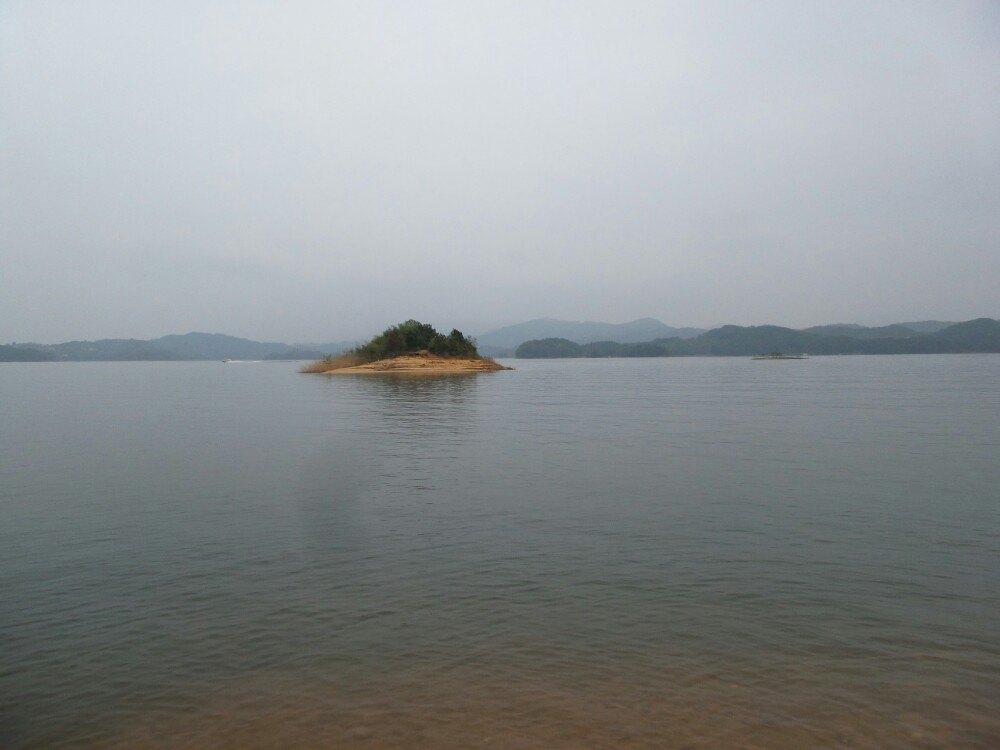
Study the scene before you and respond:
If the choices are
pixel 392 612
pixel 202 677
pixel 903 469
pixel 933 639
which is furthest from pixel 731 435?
pixel 202 677

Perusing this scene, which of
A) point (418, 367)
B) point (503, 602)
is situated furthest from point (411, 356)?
point (503, 602)

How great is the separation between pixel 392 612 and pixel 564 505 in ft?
26.3

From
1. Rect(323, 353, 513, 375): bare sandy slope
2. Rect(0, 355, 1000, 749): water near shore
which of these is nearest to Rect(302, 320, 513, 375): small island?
Rect(323, 353, 513, 375): bare sandy slope

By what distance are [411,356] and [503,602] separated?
114 metres

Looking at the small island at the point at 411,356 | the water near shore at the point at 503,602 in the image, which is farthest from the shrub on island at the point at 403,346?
the water near shore at the point at 503,602

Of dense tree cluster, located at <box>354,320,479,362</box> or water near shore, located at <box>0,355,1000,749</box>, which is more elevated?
dense tree cluster, located at <box>354,320,479,362</box>

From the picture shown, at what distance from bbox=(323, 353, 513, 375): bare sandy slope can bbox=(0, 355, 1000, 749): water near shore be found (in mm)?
94306

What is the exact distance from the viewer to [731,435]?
103 ft

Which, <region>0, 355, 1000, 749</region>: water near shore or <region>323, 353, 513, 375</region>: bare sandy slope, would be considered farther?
<region>323, 353, 513, 375</region>: bare sandy slope

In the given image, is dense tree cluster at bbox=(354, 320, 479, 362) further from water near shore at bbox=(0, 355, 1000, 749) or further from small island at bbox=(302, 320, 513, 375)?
water near shore at bbox=(0, 355, 1000, 749)

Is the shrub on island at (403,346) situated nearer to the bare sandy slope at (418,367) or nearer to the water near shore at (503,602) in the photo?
the bare sandy slope at (418,367)

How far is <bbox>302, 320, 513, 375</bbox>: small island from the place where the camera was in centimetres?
12025

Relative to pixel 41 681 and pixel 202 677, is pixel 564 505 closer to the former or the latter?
pixel 202 677

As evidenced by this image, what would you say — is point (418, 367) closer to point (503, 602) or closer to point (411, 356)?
point (411, 356)
